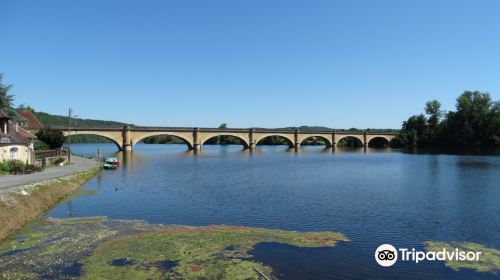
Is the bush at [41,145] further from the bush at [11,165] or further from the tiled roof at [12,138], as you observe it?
the bush at [11,165]

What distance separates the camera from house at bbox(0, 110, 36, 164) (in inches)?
1651

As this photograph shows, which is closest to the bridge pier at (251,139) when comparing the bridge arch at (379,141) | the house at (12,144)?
the bridge arch at (379,141)

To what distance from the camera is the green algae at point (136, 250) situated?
51.8 ft

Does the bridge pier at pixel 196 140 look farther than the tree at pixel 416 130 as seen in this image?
No

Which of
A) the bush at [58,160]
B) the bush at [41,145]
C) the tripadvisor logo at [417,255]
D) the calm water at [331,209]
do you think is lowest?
the tripadvisor logo at [417,255]

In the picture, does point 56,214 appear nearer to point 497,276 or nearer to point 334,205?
point 334,205

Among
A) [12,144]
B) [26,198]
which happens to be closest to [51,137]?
[12,144]

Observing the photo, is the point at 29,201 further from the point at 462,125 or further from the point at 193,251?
the point at 462,125

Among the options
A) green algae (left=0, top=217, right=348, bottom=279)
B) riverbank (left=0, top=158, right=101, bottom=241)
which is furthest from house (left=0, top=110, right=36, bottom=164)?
green algae (left=0, top=217, right=348, bottom=279)

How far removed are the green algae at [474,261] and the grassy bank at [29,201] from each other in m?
20.7

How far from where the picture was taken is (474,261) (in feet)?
56.9

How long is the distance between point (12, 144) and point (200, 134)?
86152 millimetres

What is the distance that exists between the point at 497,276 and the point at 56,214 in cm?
2518

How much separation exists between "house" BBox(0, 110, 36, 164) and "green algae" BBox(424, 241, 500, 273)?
130 feet
